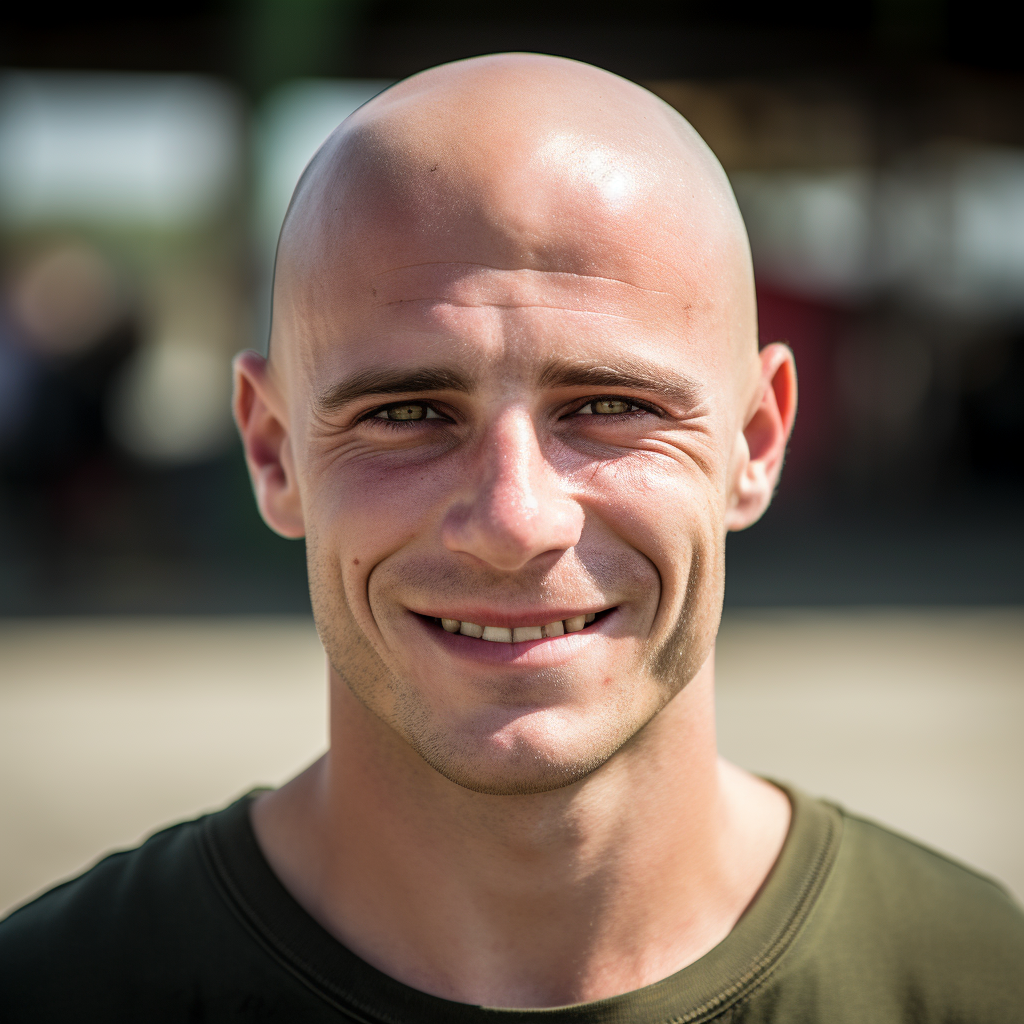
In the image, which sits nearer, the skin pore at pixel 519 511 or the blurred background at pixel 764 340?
the skin pore at pixel 519 511

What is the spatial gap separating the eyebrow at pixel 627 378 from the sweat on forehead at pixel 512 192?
9 cm

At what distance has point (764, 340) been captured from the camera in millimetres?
9797

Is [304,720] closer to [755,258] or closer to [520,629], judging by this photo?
[520,629]

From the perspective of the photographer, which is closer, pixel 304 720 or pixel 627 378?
pixel 627 378

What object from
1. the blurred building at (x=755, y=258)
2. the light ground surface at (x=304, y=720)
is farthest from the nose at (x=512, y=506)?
the blurred building at (x=755, y=258)

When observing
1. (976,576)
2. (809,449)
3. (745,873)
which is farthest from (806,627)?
(745,873)

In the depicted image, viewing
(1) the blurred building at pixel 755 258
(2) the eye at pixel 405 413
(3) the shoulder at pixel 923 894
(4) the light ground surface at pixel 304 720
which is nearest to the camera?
(2) the eye at pixel 405 413

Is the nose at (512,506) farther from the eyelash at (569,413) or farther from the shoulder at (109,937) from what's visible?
the shoulder at (109,937)

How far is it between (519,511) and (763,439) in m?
0.44

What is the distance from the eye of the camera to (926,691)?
571cm

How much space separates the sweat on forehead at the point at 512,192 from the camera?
4.19 feet

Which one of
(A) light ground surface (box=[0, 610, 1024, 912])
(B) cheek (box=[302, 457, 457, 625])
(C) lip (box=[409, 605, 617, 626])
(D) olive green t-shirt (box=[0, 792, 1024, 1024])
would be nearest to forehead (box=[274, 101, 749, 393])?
(B) cheek (box=[302, 457, 457, 625])

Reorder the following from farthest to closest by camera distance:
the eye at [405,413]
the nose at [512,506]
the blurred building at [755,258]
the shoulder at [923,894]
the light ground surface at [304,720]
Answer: the blurred building at [755,258] → the light ground surface at [304,720] → the shoulder at [923,894] → the eye at [405,413] → the nose at [512,506]

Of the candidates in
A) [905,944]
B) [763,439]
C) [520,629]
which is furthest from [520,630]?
[905,944]
